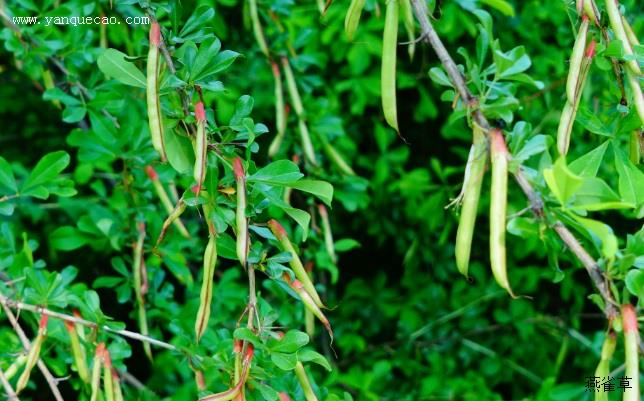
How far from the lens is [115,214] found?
4.63 feet

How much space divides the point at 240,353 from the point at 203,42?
311 mm

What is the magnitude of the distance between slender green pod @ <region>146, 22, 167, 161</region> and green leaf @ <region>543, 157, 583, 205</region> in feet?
1.15

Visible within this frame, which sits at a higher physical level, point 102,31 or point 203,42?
point 203,42

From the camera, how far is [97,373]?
0.90 meters

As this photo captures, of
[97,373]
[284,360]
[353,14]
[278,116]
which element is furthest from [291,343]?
[278,116]

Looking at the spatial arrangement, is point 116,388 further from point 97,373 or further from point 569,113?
point 569,113

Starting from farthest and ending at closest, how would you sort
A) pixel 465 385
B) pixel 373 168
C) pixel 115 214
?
pixel 373 168, pixel 465 385, pixel 115 214

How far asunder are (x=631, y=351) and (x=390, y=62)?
0.36 m

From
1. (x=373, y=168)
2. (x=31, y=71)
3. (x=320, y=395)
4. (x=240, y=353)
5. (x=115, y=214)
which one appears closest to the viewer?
(x=240, y=353)

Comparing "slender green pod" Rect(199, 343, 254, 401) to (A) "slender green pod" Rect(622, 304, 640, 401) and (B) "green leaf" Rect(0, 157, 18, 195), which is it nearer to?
(A) "slender green pod" Rect(622, 304, 640, 401)

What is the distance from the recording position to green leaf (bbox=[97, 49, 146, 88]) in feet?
2.68

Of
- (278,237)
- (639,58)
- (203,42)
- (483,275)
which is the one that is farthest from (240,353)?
(483,275)

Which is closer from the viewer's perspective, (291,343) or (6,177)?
(291,343)

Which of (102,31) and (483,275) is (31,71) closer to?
(102,31)
